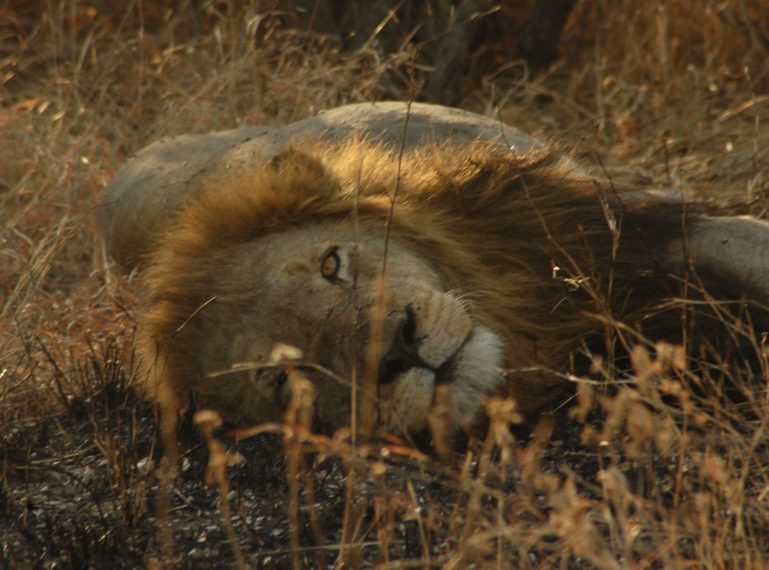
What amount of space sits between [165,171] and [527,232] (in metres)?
1.75

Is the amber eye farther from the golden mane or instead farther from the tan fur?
the golden mane

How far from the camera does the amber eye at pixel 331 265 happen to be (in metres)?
3.44

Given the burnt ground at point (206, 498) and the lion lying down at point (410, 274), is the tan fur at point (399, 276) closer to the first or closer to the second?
the lion lying down at point (410, 274)

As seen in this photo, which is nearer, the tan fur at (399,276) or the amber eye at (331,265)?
the tan fur at (399,276)

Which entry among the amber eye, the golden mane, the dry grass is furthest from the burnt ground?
the amber eye

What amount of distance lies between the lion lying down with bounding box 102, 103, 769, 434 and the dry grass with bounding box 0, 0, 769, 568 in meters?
0.17

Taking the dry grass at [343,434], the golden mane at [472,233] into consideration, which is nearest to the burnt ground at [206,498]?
the dry grass at [343,434]

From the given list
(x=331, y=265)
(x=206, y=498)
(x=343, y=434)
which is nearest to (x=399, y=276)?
(x=331, y=265)

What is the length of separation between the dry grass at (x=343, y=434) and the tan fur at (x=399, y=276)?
0.17m

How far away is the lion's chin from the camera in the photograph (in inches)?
127

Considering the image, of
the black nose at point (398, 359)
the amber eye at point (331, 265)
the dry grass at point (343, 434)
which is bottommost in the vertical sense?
the dry grass at point (343, 434)

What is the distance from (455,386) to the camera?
3.31 m

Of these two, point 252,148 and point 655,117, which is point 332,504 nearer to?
point 252,148

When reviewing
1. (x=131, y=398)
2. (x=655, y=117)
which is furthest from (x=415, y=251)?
(x=655, y=117)
